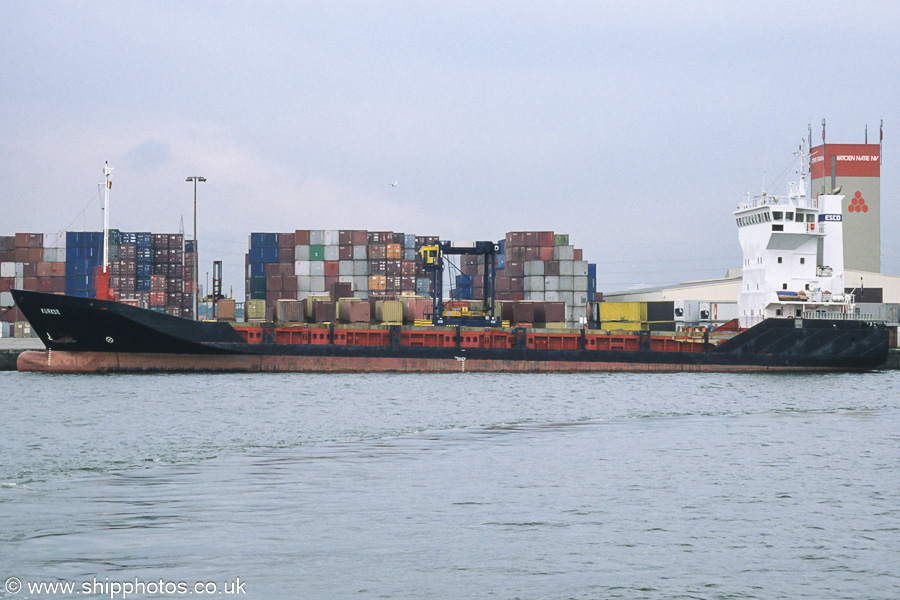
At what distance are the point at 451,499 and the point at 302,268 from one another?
183ft

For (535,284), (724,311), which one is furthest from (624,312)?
(535,284)

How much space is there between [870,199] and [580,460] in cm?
9616

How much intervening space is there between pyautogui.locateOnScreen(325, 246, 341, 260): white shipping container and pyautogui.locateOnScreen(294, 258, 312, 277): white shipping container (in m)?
1.58

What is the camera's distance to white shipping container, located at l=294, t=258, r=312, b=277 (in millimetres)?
70000

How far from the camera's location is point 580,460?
68.1ft

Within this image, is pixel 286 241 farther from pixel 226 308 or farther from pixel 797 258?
pixel 797 258

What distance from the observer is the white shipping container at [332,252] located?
70625mm

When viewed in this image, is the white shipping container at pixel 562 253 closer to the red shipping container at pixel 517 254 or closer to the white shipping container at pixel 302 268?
the red shipping container at pixel 517 254

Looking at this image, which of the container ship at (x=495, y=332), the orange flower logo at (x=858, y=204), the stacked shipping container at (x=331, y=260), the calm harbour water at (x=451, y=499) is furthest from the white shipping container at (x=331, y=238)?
the orange flower logo at (x=858, y=204)

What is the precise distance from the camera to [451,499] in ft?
53.2

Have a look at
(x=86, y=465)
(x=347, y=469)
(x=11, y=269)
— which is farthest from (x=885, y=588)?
(x=11, y=269)

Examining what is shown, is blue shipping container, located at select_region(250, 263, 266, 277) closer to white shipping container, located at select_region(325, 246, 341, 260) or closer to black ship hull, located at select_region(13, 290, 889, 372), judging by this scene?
white shipping container, located at select_region(325, 246, 341, 260)

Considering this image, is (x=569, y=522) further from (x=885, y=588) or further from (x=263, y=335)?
(x=263, y=335)

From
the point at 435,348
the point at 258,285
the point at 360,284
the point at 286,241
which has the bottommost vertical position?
the point at 435,348
